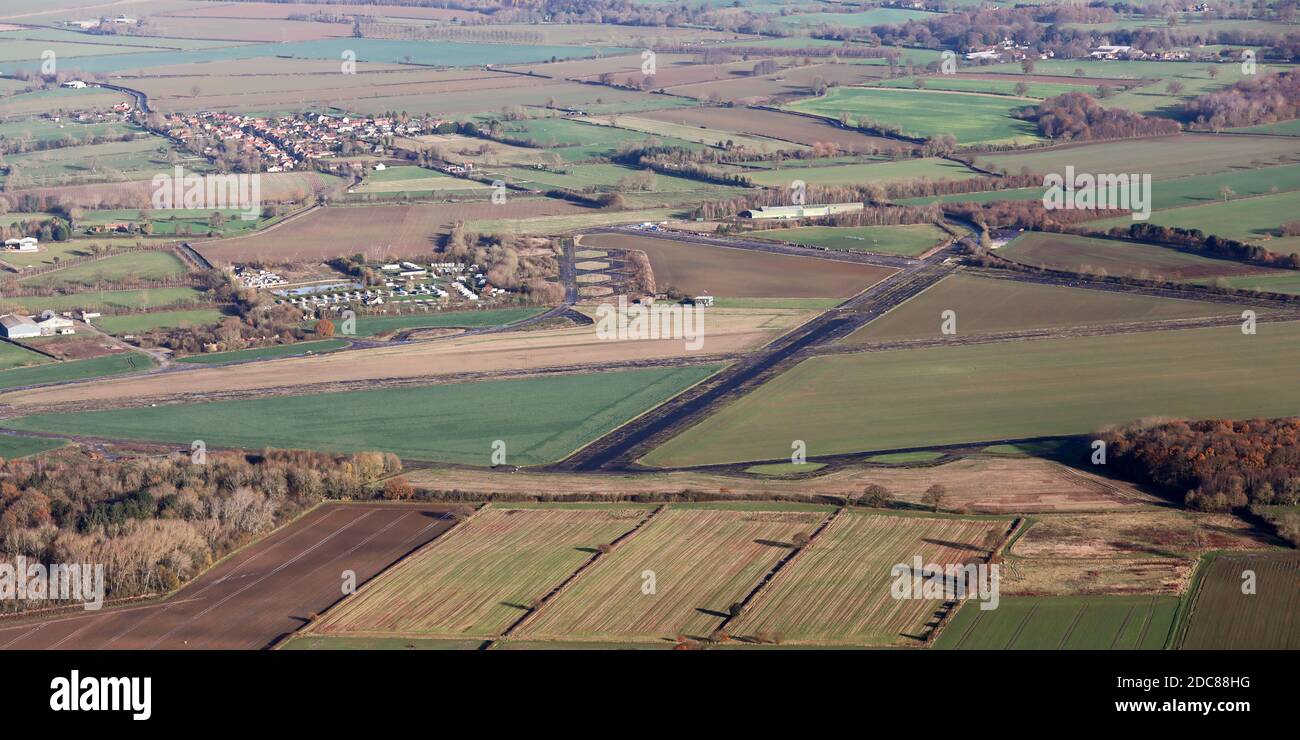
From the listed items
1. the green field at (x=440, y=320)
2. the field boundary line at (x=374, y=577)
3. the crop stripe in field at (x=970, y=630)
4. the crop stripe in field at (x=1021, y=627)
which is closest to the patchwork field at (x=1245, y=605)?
the crop stripe in field at (x=1021, y=627)

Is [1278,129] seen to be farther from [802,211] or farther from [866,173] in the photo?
[802,211]

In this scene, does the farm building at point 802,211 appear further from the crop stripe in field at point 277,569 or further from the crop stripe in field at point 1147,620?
the crop stripe in field at point 1147,620

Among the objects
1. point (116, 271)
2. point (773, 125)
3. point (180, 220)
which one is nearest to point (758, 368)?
point (116, 271)

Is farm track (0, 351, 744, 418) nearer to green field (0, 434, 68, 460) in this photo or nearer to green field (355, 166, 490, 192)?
green field (0, 434, 68, 460)

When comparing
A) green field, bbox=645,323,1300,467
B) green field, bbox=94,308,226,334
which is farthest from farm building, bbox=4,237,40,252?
green field, bbox=645,323,1300,467

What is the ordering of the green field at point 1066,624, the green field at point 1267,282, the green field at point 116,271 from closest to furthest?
the green field at point 1066,624 → the green field at point 1267,282 → the green field at point 116,271

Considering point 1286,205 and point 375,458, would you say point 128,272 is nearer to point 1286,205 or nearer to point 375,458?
point 375,458

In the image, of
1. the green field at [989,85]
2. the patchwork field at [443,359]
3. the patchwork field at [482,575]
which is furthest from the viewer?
the green field at [989,85]

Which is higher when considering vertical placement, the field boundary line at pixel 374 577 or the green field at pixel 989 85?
the green field at pixel 989 85
